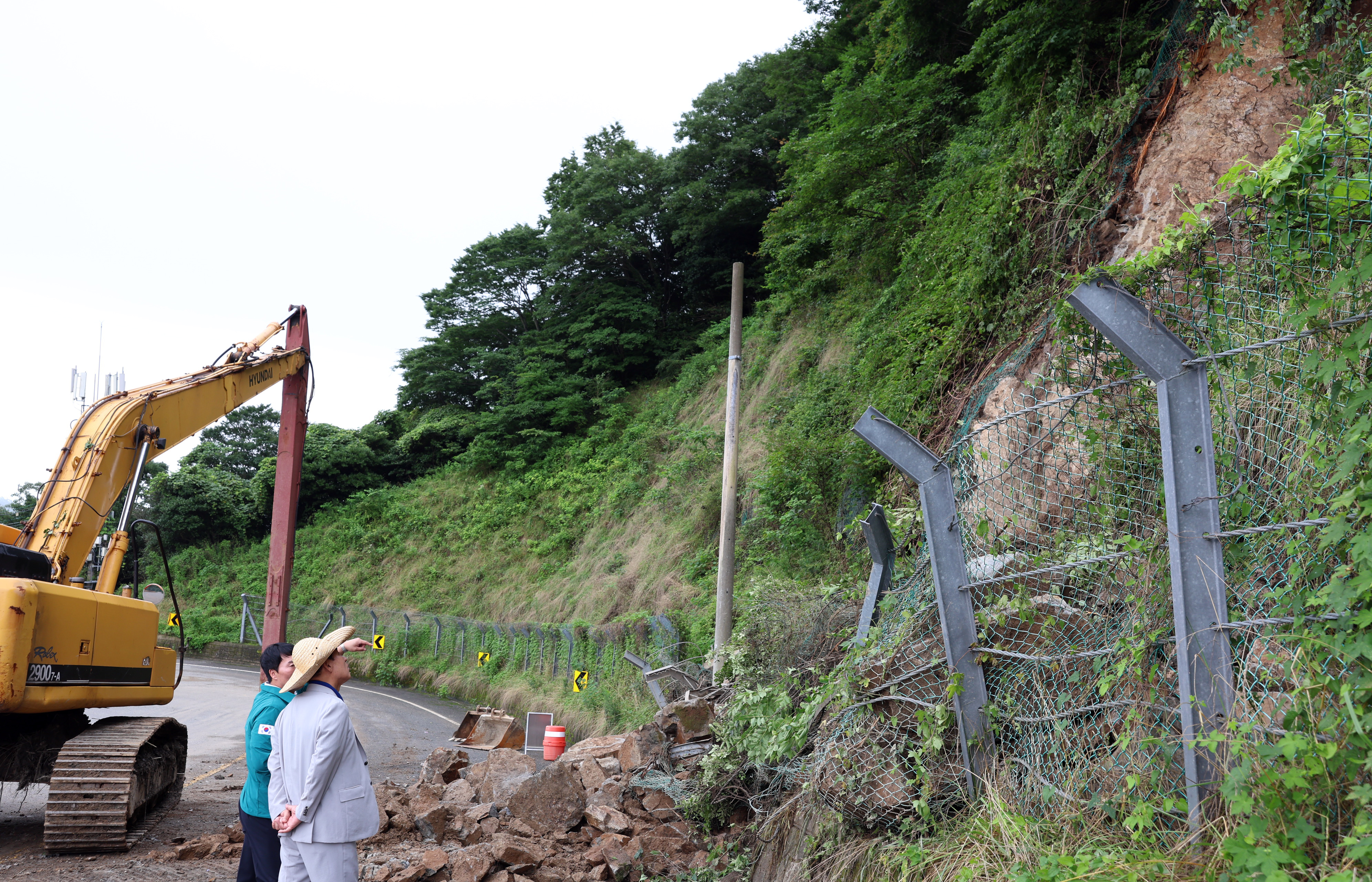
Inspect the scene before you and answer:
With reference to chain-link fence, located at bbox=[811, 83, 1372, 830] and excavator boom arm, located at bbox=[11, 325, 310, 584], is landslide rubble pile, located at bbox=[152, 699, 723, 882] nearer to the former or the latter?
chain-link fence, located at bbox=[811, 83, 1372, 830]

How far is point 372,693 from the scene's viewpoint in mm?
22078

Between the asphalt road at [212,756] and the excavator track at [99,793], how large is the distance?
141 mm

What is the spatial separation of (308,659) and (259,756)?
1.13m

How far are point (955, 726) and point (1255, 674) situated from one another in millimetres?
1624

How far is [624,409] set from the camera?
1217 inches

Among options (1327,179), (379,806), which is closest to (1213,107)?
(1327,179)

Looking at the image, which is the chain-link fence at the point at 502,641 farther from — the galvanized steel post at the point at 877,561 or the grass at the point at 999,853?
the grass at the point at 999,853

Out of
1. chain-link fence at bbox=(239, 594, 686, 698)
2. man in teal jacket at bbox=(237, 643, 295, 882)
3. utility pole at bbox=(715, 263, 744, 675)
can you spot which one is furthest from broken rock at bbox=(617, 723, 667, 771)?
man in teal jacket at bbox=(237, 643, 295, 882)

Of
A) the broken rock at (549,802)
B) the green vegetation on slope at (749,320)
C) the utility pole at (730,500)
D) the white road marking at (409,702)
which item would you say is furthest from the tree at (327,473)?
the broken rock at (549,802)

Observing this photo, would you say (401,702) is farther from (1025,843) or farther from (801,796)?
(1025,843)

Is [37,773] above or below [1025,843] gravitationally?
below

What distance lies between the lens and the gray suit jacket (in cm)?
416

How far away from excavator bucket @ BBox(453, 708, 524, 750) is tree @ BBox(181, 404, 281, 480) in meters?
31.3

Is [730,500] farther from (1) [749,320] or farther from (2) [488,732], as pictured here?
(1) [749,320]
